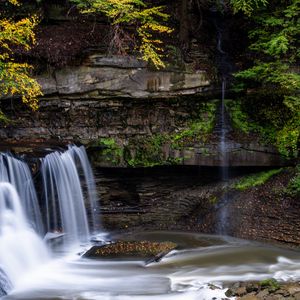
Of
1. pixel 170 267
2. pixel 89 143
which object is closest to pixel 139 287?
pixel 170 267

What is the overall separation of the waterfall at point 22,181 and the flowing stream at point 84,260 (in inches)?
1.9

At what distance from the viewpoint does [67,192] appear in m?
11.3

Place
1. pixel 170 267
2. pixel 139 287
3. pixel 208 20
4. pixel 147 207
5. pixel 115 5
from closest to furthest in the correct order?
1. pixel 139 287
2. pixel 170 267
3. pixel 115 5
4. pixel 147 207
5. pixel 208 20

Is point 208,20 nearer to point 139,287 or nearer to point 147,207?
point 147,207

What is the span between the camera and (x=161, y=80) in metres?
12.2

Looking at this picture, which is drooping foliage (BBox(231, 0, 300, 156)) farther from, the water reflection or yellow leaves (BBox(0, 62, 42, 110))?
yellow leaves (BBox(0, 62, 42, 110))

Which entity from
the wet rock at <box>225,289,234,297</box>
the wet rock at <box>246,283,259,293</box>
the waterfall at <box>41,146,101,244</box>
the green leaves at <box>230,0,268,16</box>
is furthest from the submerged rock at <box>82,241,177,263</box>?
the green leaves at <box>230,0,268,16</box>

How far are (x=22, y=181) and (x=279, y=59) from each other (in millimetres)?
7615

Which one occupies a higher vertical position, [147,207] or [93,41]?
[93,41]

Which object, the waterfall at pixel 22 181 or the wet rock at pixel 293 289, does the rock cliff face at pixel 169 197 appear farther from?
the wet rock at pixel 293 289

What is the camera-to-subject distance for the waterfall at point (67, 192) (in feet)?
35.6

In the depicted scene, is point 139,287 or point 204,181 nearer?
point 139,287

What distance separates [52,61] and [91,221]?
4.50 meters

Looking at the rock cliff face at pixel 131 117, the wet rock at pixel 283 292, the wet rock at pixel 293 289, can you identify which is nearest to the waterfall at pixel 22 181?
the rock cliff face at pixel 131 117
